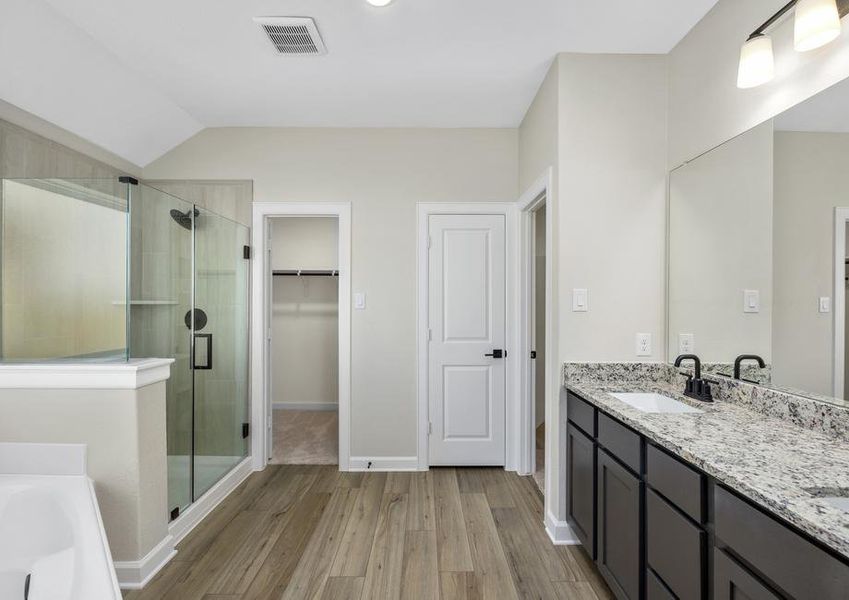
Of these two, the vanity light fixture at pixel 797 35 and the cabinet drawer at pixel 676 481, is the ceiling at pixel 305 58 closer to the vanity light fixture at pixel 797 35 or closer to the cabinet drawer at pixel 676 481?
the vanity light fixture at pixel 797 35

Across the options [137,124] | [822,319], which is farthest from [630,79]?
[137,124]

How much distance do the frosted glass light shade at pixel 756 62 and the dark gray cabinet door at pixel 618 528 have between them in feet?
5.32

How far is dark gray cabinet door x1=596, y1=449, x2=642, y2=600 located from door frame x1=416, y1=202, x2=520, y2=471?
53.5 inches

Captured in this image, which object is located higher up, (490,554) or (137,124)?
→ (137,124)

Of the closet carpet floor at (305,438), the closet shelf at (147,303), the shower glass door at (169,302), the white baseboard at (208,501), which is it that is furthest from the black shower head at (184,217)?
the closet carpet floor at (305,438)

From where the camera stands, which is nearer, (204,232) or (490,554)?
(490,554)

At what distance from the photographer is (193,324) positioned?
2.72 m

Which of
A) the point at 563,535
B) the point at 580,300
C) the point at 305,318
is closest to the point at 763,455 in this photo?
the point at 580,300

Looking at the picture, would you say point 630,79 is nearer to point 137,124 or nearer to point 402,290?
point 402,290

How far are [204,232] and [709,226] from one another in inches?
118

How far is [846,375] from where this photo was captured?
1.39m

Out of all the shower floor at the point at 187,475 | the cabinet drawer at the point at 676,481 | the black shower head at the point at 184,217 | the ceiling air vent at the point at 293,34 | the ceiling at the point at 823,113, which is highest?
the ceiling air vent at the point at 293,34

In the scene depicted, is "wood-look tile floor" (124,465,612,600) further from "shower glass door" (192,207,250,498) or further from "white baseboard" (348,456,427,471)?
"shower glass door" (192,207,250,498)

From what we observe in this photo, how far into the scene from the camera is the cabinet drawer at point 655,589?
1.40m
